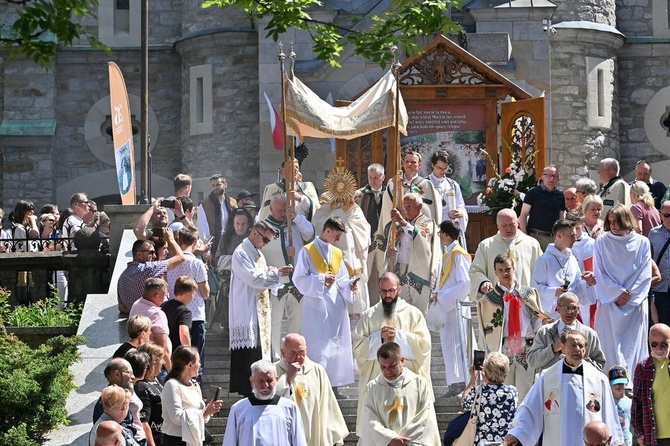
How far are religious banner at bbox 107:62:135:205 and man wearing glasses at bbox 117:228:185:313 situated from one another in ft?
10.4

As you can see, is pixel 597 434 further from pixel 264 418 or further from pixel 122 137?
pixel 122 137

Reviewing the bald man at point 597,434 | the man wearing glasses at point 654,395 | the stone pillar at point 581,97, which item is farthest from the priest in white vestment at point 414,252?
the stone pillar at point 581,97

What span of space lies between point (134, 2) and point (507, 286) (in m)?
17.1

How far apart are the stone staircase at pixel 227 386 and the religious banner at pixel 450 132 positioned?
6225 millimetres

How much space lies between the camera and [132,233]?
17.8m

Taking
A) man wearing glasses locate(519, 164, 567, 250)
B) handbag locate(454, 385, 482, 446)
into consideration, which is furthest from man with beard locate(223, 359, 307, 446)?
man wearing glasses locate(519, 164, 567, 250)

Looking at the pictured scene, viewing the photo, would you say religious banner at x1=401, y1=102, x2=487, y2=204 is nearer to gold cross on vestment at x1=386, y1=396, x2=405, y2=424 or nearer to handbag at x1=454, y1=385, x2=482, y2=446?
gold cross on vestment at x1=386, y1=396, x2=405, y2=424

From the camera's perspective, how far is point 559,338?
1323 cm

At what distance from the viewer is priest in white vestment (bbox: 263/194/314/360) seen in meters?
15.8

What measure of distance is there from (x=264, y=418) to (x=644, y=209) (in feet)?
22.9

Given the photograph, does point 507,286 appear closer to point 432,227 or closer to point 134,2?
point 432,227

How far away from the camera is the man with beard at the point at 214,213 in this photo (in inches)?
719

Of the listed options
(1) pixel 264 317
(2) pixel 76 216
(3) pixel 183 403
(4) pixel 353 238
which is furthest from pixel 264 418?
(2) pixel 76 216

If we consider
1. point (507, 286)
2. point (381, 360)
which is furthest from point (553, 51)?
point (381, 360)
